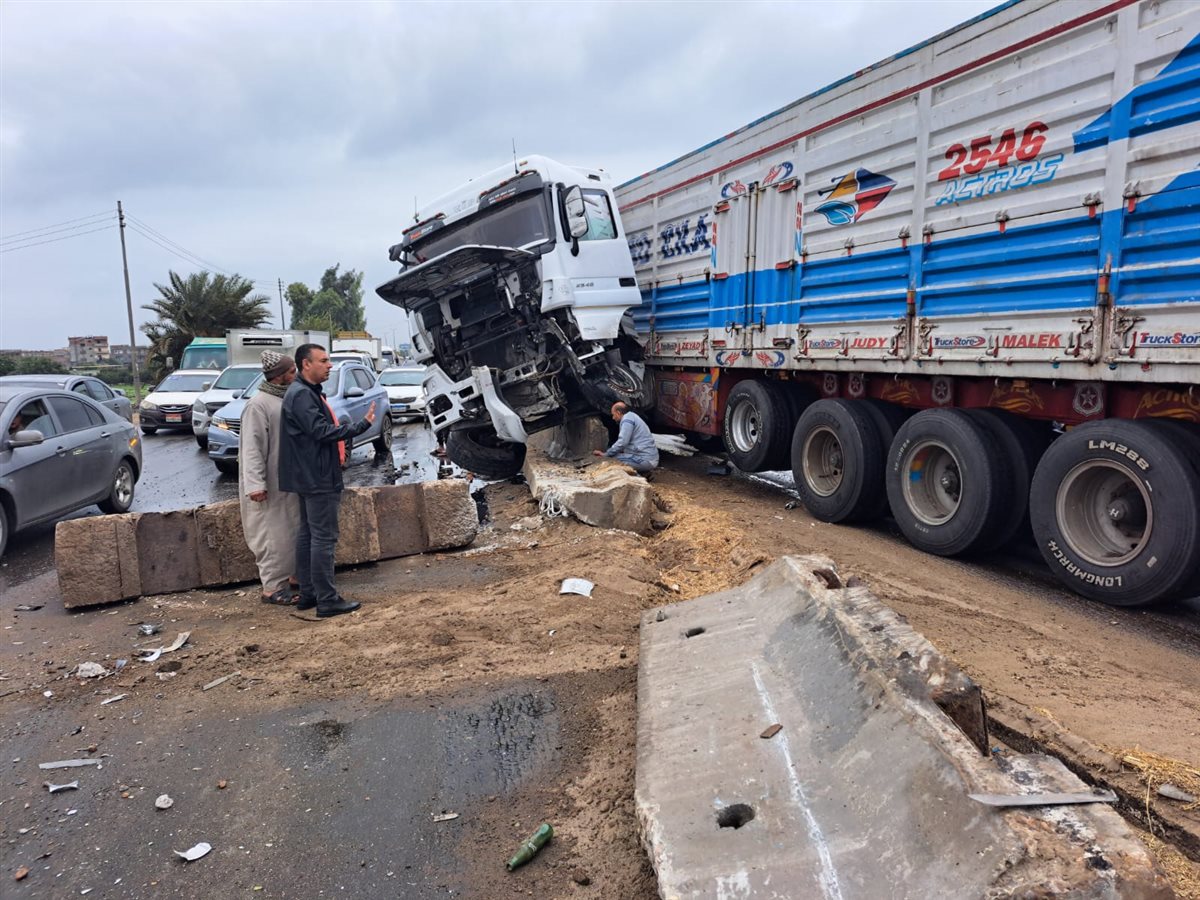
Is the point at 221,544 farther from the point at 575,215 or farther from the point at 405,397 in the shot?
the point at 405,397

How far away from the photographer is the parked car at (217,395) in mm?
13609

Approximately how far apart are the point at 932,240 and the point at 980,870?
16.4 ft

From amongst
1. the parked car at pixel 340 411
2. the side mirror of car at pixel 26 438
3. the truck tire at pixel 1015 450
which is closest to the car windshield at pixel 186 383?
the parked car at pixel 340 411

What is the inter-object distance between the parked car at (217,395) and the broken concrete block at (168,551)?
7.24 metres

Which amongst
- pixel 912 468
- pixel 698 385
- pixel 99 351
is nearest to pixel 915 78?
pixel 912 468

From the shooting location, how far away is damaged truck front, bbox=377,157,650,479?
344 inches

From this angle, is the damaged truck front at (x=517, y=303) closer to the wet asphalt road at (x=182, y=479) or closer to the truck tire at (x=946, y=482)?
the wet asphalt road at (x=182, y=479)

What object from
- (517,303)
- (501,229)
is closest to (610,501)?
(517,303)

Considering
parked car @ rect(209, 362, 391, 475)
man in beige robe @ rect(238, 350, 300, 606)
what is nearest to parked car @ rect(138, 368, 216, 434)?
parked car @ rect(209, 362, 391, 475)

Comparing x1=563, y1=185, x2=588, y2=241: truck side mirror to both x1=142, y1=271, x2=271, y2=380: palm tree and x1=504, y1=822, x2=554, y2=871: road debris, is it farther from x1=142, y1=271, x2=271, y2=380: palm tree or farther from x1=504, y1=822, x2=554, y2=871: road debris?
x1=142, y1=271, x2=271, y2=380: palm tree

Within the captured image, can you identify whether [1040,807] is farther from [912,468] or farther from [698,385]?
[698,385]

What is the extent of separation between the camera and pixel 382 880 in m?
2.53

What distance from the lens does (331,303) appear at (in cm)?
7019

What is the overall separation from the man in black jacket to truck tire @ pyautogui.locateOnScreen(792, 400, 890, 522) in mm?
4145
